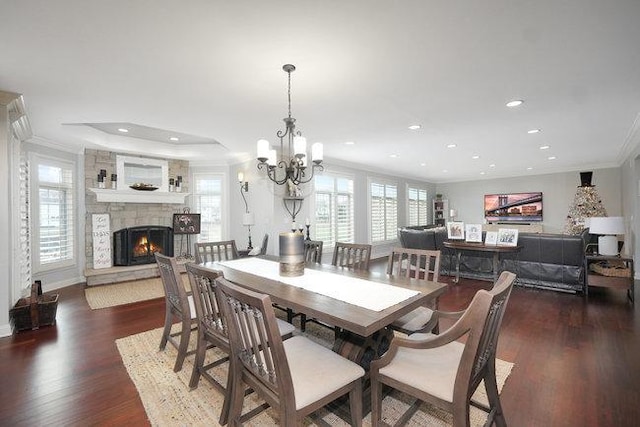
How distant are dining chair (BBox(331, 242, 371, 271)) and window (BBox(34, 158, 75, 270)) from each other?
487 cm

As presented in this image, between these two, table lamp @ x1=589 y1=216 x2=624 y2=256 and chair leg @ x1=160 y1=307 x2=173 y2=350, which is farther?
table lamp @ x1=589 y1=216 x2=624 y2=256

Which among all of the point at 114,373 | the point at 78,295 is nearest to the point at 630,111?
the point at 114,373

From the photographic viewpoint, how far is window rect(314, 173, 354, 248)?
630 cm

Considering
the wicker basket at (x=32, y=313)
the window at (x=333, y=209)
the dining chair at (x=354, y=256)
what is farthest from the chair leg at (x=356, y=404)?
the window at (x=333, y=209)

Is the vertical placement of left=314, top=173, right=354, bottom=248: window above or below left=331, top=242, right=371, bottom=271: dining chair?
above

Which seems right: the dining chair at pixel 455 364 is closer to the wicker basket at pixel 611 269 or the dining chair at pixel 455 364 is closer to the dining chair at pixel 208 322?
the dining chair at pixel 208 322

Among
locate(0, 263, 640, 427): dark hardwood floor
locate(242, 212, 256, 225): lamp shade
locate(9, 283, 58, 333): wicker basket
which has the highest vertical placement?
locate(242, 212, 256, 225): lamp shade

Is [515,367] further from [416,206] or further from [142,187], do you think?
[416,206]

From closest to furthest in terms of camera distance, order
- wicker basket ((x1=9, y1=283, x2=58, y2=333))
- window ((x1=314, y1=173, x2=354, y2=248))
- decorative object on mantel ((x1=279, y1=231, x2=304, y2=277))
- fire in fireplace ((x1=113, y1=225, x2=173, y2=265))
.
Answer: decorative object on mantel ((x1=279, y1=231, x2=304, y2=277))
wicker basket ((x1=9, y1=283, x2=58, y2=333))
fire in fireplace ((x1=113, y1=225, x2=173, y2=265))
window ((x1=314, y1=173, x2=354, y2=248))

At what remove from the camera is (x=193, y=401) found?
1.98m

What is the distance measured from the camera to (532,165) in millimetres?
7941

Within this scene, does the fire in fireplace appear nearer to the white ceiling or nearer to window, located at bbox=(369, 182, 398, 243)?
the white ceiling

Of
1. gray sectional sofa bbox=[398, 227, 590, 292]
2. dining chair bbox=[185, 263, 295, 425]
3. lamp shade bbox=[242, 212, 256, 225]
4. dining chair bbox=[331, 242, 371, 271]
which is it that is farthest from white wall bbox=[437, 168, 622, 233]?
dining chair bbox=[185, 263, 295, 425]

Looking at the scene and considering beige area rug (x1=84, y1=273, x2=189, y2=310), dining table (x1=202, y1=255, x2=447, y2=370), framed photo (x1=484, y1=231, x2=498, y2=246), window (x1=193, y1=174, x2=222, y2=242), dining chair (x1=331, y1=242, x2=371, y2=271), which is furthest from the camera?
window (x1=193, y1=174, x2=222, y2=242)
